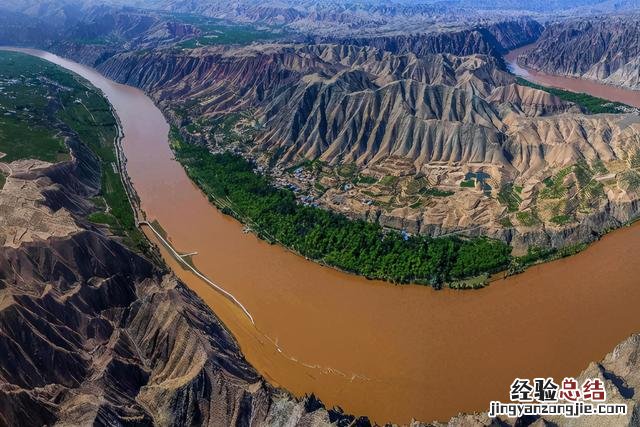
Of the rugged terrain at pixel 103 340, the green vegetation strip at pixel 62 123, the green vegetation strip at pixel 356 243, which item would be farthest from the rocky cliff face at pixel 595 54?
the rugged terrain at pixel 103 340

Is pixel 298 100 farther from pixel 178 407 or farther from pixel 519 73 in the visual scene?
pixel 519 73

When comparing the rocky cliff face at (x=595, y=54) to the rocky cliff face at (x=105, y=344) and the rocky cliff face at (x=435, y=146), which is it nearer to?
the rocky cliff face at (x=435, y=146)

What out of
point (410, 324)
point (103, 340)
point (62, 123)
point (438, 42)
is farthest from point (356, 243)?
point (438, 42)

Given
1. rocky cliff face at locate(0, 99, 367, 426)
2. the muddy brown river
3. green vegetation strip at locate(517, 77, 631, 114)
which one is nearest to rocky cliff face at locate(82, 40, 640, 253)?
the muddy brown river

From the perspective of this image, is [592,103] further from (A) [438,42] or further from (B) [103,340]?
(B) [103,340]

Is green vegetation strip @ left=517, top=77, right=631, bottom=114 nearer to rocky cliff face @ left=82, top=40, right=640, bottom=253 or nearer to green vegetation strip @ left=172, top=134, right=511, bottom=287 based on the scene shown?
rocky cliff face @ left=82, top=40, right=640, bottom=253

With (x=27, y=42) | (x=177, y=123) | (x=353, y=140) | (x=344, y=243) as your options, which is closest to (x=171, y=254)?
(x=344, y=243)
